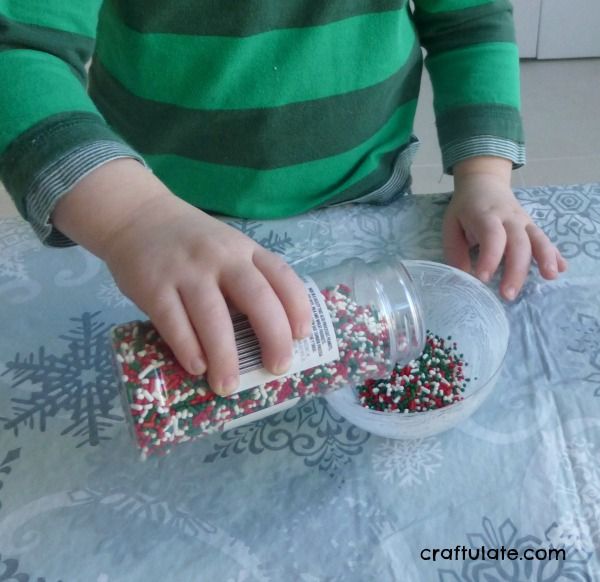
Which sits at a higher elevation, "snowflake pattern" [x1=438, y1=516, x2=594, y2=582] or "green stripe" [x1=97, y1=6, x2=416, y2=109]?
"green stripe" [x1=97, y1=6, x2=416, y2=109]

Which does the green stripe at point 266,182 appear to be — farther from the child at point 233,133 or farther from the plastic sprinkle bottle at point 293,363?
the plastic sprinkle bottle at point 293,363

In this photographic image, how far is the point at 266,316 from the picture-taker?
14.0 inches

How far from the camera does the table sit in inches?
15.0

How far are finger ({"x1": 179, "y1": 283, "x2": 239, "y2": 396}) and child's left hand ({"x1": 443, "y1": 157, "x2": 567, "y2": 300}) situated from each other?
0.27m

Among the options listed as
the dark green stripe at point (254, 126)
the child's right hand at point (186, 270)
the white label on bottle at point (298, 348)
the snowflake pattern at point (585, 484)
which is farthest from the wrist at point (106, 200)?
the snowflake pattern at point (585, 484)

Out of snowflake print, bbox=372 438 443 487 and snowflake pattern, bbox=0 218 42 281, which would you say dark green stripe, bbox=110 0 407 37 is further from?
snowflake print, bbox=372 438 443 487

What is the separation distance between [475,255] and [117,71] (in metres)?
0.39

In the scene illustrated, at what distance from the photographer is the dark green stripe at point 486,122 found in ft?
2.05

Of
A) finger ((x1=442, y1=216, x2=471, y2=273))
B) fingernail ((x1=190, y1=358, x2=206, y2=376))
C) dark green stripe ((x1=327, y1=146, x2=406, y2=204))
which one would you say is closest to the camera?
fingernail ((x1=190, y1=358, x2=206, y2=376))

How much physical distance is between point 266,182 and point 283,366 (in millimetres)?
330

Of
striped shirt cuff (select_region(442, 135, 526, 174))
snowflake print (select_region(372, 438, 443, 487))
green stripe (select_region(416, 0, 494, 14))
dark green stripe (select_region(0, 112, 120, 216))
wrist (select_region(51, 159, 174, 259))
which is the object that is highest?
dark green stripe (select_region(0, 112, 120, 216))

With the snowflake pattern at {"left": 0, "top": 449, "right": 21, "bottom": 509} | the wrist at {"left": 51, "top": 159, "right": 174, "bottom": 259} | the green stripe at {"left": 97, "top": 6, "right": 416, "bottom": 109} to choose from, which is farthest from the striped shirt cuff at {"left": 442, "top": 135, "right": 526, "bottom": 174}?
the snowflake pattern at {"left": 0, "top": 449, "right": 21, "bottom": 509}

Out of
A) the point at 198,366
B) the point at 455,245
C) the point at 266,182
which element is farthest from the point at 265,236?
the point at 198,366

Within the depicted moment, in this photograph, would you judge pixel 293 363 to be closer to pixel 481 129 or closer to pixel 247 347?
pixel 247 347
